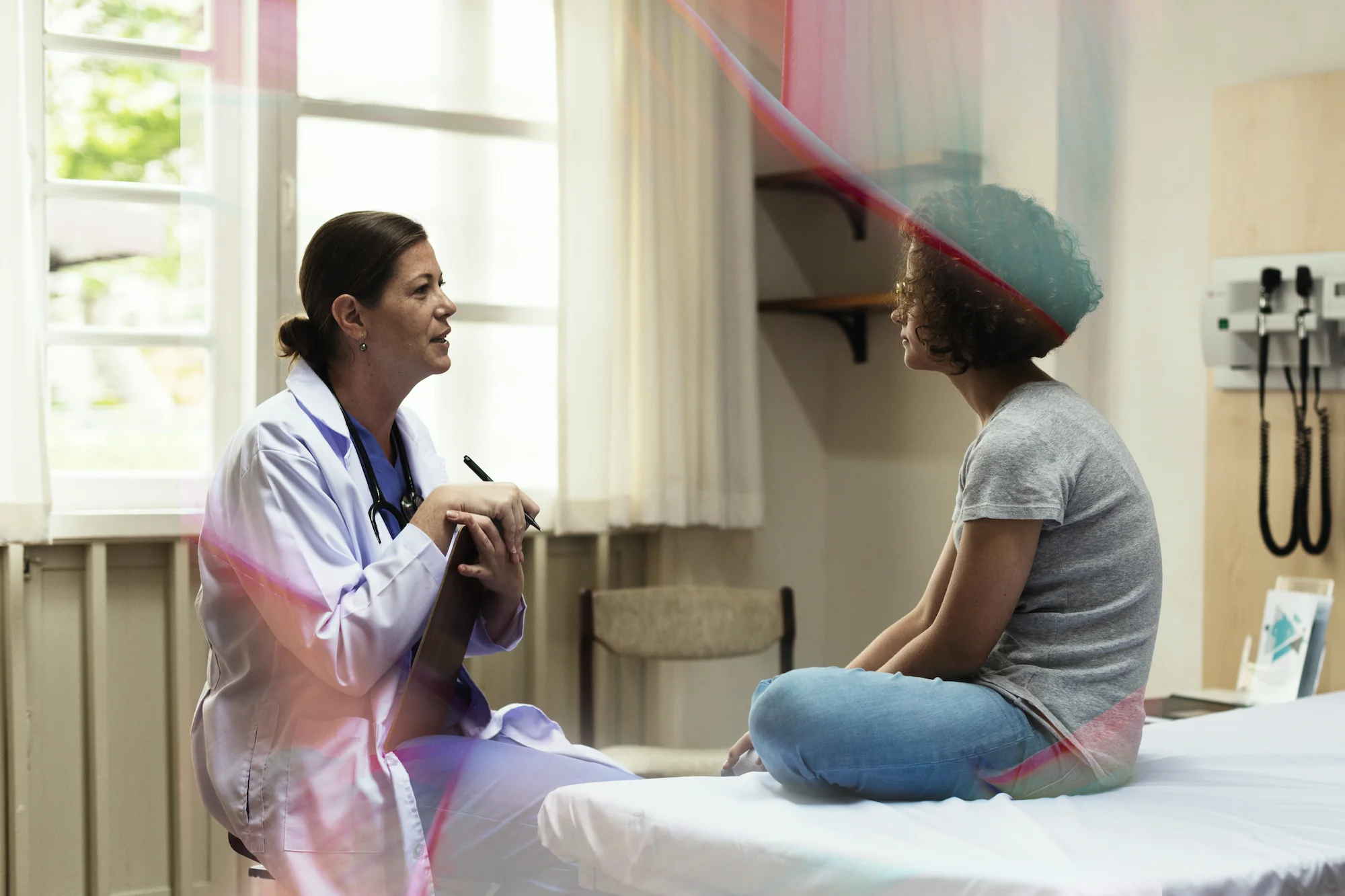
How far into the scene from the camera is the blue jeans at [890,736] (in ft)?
3.93

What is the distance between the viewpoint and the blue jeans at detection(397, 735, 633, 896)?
5.03ft

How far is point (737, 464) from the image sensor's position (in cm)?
310

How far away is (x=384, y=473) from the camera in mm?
1719

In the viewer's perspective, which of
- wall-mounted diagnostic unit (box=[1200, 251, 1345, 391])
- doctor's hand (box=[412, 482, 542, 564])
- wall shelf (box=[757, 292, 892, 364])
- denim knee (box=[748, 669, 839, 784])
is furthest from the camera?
wall shelf (box=[757, 292, 892, 364])

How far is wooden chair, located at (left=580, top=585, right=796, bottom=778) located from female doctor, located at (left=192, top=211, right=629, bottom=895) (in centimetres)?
117

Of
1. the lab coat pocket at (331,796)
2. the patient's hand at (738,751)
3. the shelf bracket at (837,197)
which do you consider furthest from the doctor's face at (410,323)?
the shelf bracket at (837,197)

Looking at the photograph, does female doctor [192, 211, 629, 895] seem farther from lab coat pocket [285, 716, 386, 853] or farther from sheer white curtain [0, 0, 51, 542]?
sheer white curtain [0, 0, 51, 542]

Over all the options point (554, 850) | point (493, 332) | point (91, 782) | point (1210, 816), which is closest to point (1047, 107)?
point (493, 332)

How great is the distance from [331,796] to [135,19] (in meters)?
1.74

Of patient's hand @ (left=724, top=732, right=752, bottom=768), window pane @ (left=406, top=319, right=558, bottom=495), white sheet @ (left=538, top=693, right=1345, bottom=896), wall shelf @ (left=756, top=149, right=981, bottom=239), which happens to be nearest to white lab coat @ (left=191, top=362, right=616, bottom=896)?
white sheet @ (left=538, top=693, right=1345, bottom=896)

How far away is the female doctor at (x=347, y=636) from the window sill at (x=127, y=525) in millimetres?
1005

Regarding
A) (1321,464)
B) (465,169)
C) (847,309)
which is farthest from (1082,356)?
(465,169)

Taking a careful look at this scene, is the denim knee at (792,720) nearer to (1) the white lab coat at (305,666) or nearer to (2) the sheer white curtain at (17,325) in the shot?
(1) the white lab coat at (305,666)

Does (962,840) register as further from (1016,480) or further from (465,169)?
(465,169)
